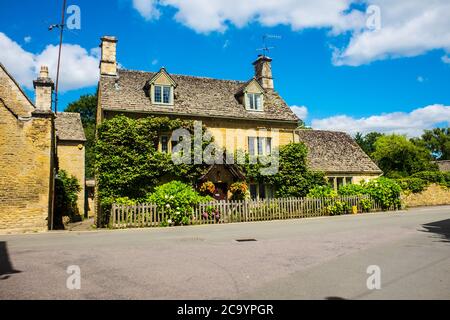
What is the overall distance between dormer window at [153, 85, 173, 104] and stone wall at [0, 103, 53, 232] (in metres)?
8.19

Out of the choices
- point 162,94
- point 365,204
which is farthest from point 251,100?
point 365,204

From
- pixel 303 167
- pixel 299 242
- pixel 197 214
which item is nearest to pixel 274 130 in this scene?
pixel 303 167

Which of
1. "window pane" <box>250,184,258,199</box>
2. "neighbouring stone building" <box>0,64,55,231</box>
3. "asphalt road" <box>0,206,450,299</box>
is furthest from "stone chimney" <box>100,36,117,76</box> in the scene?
"asphalt road" <box>0,206,450,299</box>

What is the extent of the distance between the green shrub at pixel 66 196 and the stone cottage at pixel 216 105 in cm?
614

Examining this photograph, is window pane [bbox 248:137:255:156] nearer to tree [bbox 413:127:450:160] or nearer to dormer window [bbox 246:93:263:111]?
dormer window [bbox 246:93:263:111]

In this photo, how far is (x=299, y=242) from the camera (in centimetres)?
1123

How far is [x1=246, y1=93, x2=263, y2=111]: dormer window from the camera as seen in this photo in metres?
26.4

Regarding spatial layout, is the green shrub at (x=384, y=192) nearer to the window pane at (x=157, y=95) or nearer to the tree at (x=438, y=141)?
the window pane at (x=157, y=95)

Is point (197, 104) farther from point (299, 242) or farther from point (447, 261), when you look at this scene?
point (447, 261)

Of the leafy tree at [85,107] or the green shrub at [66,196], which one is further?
the leafy tree at [85,107]

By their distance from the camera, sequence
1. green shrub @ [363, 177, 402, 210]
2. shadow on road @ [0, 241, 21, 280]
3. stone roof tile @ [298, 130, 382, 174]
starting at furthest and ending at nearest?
stone roof tile @ [298, 130, 382, 174] < green shrub @ [363, 177, 402, 210] < shadow on road @ [0, 241, 21, 280]

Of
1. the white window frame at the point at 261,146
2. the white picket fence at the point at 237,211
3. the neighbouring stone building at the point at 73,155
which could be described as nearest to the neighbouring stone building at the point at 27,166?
the white picket fence at the point at 237,211

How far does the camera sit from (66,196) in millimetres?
26609

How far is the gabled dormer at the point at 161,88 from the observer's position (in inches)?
921
